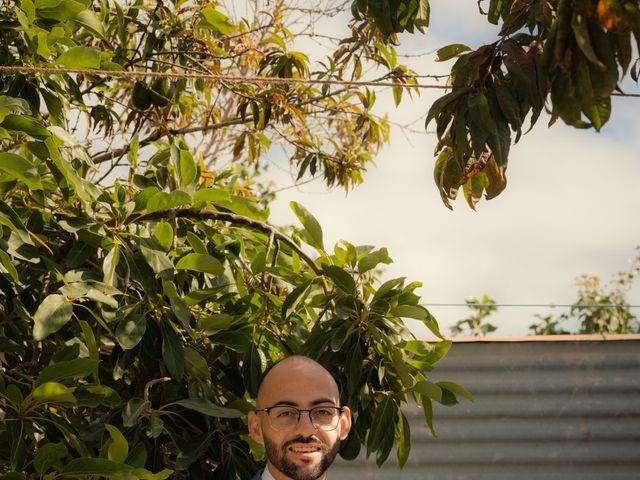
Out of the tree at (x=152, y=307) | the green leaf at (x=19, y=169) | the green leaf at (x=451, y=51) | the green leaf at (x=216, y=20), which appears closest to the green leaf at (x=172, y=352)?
the tree at (x=152, y=307)

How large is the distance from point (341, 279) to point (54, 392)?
0.90 m

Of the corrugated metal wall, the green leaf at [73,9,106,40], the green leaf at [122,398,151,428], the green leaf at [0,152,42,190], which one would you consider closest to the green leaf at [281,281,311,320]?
the green leaf at [122,398,151,428]

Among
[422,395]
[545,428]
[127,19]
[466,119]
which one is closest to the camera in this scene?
[466,119]

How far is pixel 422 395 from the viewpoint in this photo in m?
3.36

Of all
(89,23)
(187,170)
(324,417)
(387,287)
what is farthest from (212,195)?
(324,417)

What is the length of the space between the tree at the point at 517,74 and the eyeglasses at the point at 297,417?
60cm

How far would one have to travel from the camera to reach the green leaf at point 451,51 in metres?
2.78

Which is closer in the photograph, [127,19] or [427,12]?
[427,12]

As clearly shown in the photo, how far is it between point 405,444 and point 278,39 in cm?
183

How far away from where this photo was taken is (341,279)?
10.7ft

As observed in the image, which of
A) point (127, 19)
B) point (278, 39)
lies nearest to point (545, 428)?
point (278, 39)

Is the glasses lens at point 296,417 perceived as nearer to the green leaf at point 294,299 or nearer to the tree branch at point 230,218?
the green leaf at point 294,299

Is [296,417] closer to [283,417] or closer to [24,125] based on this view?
[283,417]

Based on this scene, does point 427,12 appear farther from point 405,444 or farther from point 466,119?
point 405,444
